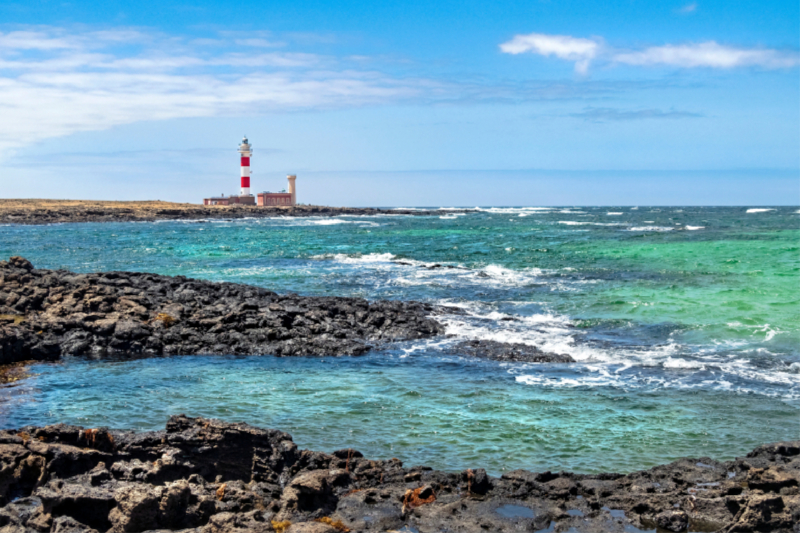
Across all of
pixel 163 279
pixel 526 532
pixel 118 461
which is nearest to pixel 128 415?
pixel 118 461

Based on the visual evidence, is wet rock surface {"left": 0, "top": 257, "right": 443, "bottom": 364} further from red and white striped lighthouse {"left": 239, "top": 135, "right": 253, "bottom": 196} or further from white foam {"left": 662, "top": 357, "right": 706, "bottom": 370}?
red and white striped lighthouse {"left": 239, "top": 135, "right": 253, "bottom": 196}

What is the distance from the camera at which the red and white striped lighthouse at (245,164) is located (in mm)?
111188

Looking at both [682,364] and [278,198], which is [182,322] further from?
[278,198]

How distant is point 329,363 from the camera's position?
15.7 m

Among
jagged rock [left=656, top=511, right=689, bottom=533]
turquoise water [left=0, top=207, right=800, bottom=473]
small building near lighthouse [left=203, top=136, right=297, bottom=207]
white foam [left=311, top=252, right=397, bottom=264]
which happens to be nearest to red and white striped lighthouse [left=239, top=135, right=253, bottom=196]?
small building near lighthouse [left=203, top=136, right=297, bottom=207]

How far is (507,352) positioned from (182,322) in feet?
30.3

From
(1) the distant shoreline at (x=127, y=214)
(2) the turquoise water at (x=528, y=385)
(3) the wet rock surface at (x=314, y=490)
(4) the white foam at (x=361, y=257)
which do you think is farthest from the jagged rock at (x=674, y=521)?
(1) the distant shoreline at (x=127, y=214)

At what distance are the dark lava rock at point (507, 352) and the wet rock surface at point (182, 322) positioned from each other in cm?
181

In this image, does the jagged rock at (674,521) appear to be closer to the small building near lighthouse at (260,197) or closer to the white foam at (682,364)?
the white foam at (682,364)

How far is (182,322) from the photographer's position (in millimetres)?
18625

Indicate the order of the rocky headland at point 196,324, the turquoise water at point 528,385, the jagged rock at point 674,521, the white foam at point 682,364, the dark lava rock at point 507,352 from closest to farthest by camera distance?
the jagged rock at point 674,521
the turquoise water at point 528,385
the white foam at point 682,364
the dark lava rock at point 507,352
the rocky headland at point 196,324

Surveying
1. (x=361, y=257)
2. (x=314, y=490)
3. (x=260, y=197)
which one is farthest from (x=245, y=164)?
(x=314, y=490)

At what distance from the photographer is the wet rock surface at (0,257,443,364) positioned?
54.5 ft

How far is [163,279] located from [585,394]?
733 inches
